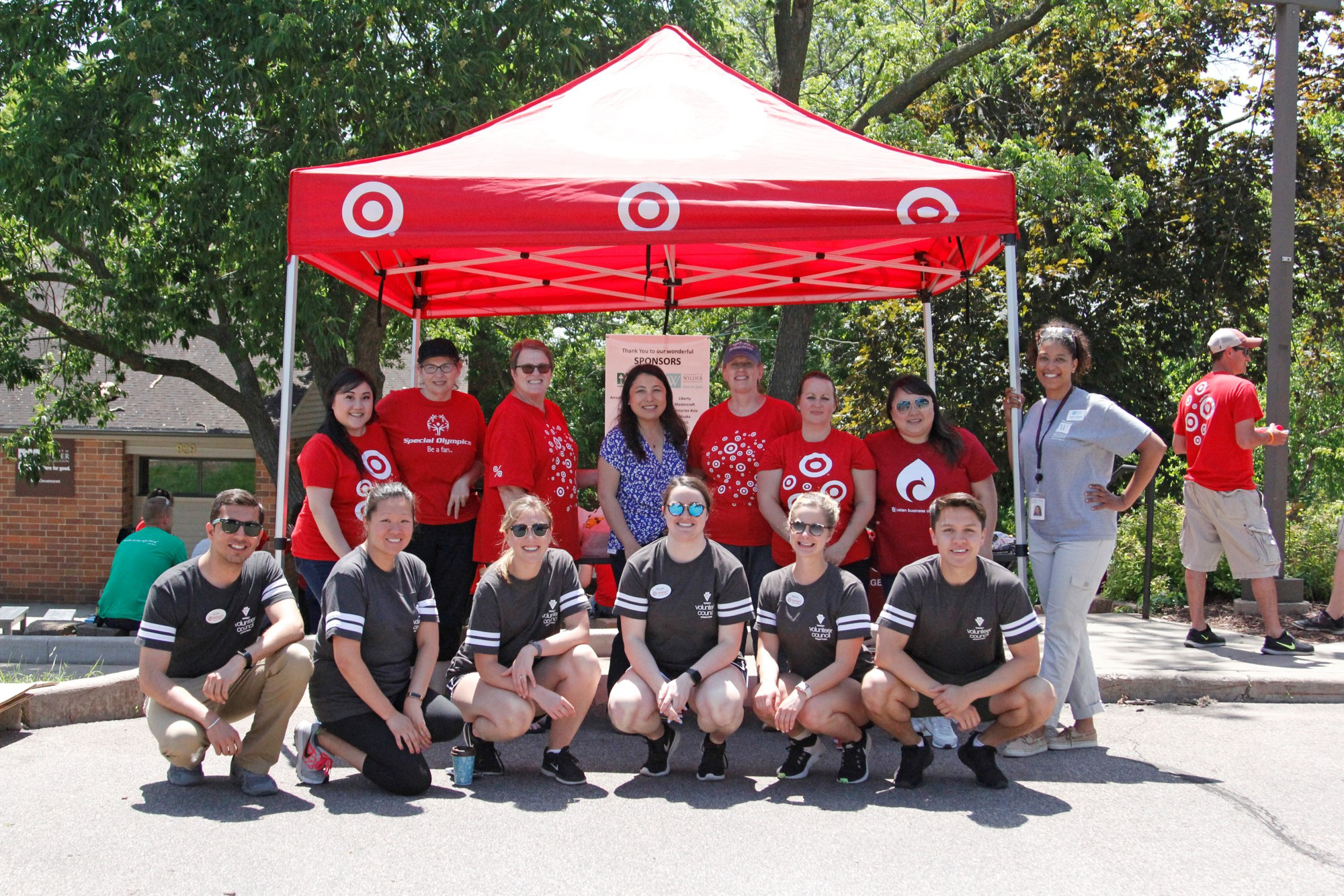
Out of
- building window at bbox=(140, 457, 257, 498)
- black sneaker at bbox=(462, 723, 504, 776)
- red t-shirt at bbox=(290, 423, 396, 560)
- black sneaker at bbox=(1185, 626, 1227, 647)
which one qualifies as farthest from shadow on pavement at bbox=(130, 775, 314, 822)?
building window at bbox=(140, 457, 257, 498)

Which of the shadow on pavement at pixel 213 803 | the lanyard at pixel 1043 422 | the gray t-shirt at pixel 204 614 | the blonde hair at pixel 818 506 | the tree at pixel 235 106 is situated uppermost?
the tree at pixel 235 106

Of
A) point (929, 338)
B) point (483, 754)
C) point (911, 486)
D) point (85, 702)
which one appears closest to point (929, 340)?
point (929, 338)

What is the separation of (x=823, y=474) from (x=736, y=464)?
0.51 metres

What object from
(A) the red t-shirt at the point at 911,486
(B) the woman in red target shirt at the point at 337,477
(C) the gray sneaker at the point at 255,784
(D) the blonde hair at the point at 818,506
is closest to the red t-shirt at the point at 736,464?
(A) the red t-shirt at the point at 911,486

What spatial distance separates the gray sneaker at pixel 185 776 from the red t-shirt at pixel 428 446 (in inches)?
66.2

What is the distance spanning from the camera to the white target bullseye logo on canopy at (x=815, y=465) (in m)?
5.26

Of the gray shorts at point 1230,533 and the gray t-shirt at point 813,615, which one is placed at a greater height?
the gray shorts at point 1230,533

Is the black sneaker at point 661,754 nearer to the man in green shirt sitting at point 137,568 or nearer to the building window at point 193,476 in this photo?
the man in green shirt sitting at point 137,568

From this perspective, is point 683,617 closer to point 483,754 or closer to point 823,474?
point 483,754

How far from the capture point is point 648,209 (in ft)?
16.7

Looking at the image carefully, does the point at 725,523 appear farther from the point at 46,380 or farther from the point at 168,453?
the point at 168,453

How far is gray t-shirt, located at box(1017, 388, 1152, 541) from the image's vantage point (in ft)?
16.3

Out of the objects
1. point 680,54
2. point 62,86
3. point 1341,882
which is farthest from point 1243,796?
point 62,86

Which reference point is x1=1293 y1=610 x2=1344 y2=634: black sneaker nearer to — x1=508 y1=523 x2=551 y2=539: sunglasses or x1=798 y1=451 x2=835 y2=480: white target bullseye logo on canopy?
x1=798 y1=451 x2=835 y2=480: white target bullseye logo on canopy
